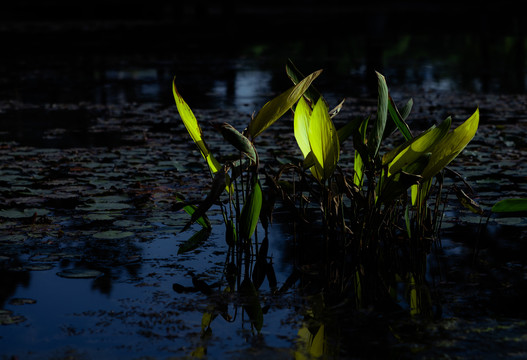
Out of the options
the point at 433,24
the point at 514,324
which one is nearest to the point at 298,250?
the point at 514,324

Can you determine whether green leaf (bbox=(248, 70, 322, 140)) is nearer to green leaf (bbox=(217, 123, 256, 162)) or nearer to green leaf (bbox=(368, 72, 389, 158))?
green leaf (bbox=(217, 123, 256, 162))

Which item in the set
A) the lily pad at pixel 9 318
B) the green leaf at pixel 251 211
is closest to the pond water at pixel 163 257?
the lily pad at pixel 9 318

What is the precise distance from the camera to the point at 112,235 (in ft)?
12.1

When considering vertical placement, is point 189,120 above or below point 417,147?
above

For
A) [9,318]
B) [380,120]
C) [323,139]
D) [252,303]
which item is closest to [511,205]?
[380,120]

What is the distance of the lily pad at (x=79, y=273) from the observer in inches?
126

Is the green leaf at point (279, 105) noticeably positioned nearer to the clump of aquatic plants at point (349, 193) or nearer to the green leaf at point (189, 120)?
the clump of aquatic plants at point (349, 193)

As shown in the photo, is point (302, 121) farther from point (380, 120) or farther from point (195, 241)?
point (195, 241)

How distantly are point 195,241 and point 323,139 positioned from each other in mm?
791

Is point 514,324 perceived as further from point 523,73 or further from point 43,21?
point 43,21

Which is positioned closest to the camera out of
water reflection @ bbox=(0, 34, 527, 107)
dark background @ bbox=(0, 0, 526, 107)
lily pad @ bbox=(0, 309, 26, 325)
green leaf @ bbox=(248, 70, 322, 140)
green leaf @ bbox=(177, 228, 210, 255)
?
lily pad @ bbox=(0, 309, 26, 325)

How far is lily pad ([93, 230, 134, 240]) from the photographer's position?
3662 millimetres

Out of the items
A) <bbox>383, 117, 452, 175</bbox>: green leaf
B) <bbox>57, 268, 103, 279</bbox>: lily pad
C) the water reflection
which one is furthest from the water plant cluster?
the water reflection

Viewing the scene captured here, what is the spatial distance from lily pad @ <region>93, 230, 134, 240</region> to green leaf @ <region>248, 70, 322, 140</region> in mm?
809
